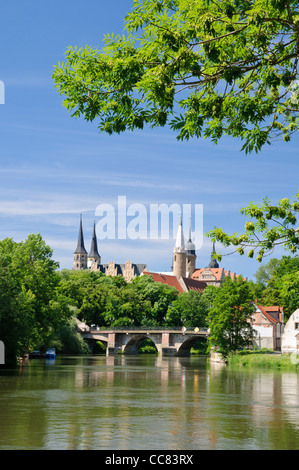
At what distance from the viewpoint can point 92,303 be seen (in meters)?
107

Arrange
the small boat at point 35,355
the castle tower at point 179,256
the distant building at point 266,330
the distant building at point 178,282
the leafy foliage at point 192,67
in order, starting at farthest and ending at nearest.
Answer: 1. the castle tower at point 179,256
2. the distant building at point 178,282
3. the distant building at point 266,330
4. the small boat at point 35,355
5. the leafy foliage at point 192,67

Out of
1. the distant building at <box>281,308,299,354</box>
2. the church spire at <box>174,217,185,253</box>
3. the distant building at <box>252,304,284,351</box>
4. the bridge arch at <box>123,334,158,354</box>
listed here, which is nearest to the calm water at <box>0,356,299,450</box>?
the distant building at <box>281,308,299,354</box>

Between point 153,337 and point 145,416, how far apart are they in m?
83.0

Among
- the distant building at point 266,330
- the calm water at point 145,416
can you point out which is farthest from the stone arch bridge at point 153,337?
the calm water at point 145,416

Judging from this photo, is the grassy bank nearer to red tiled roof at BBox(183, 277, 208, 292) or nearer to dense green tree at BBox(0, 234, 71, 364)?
dense green tree at BBox(0, 234, 71, 364)

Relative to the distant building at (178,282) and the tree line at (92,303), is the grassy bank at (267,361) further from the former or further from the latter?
the distant building at (178,282)

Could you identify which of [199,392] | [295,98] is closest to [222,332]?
[199,392]

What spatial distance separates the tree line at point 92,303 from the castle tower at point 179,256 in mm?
74441

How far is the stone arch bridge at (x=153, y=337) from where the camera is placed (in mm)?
102125

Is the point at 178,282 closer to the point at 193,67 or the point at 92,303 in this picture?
the point at 92,303

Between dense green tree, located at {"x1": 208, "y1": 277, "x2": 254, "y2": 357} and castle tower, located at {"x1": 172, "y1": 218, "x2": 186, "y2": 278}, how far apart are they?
425ft

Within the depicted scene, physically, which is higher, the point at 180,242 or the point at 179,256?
the point at 180,242

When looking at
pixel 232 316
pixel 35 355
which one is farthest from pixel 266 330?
pixel 35 355

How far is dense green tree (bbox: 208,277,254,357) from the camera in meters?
64.0
